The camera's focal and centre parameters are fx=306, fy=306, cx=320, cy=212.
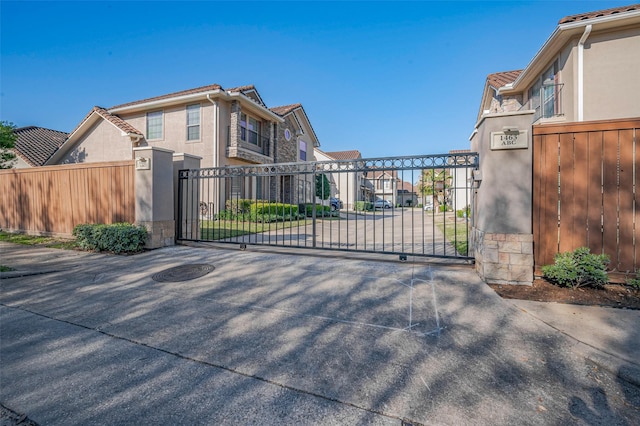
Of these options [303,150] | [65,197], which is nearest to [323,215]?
[65,197]

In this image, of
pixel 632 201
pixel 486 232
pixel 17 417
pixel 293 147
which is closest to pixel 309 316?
pixel 17 417

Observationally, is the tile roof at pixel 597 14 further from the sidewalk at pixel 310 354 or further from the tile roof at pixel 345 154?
the tile roof at pixel 345 154

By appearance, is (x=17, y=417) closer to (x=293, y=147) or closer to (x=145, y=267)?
(x=145, y=267)

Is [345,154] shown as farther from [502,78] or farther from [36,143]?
[36,143]

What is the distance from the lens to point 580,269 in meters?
4.04

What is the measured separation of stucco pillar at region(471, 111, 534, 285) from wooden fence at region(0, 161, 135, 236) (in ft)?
25.1

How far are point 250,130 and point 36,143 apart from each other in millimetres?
14017

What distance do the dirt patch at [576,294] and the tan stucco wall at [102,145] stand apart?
57.4 ft

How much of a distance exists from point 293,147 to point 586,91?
55.4 ft

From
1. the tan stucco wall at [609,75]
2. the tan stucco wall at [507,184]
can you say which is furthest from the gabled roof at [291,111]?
the tan stucco wall at [507,184]

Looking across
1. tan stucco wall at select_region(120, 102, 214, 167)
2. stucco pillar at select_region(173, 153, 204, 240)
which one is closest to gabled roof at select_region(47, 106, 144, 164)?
tan stucco wall at select_region(120, 102, 214, 167)

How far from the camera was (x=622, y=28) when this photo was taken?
848 cm

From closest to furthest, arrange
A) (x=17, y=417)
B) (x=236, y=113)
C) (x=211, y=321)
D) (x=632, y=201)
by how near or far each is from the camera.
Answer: (x=17, y=417), (x=211, y=321), (x=632, y=201), (x=236, y=113)

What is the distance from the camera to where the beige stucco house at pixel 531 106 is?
4.41 m
